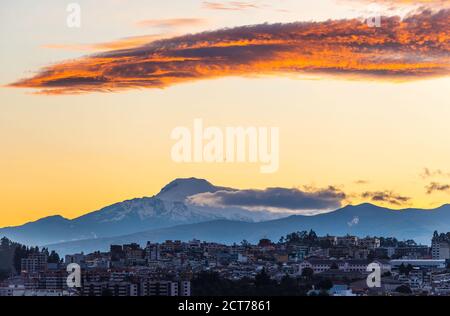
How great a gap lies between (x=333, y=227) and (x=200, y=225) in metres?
9.97

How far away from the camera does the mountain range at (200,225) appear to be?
84.0 meters

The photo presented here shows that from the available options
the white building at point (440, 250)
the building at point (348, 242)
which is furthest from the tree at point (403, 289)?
the building at point (348, 242)

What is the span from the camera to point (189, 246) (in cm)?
6962

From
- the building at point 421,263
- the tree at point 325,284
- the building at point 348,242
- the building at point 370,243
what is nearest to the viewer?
the tree at point 325,284

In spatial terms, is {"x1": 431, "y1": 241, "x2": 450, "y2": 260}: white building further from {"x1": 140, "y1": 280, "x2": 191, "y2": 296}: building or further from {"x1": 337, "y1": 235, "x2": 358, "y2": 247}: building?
{"x1": 140, "y1": 280, "x2": 191, "y2": 296}: building

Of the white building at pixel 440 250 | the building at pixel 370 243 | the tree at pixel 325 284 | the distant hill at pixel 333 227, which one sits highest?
the distant hill at pixel 333 227

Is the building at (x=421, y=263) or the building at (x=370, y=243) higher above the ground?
the building at (x=370, y=243)

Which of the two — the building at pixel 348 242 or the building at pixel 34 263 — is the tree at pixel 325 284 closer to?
the building at pixel 34 263

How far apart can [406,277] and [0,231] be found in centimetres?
2311

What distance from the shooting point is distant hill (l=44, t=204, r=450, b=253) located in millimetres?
86500

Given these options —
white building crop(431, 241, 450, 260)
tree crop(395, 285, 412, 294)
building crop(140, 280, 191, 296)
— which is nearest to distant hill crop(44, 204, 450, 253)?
white building crop(431, 241, 450, 260)

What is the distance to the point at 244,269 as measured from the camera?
50.6 metres
